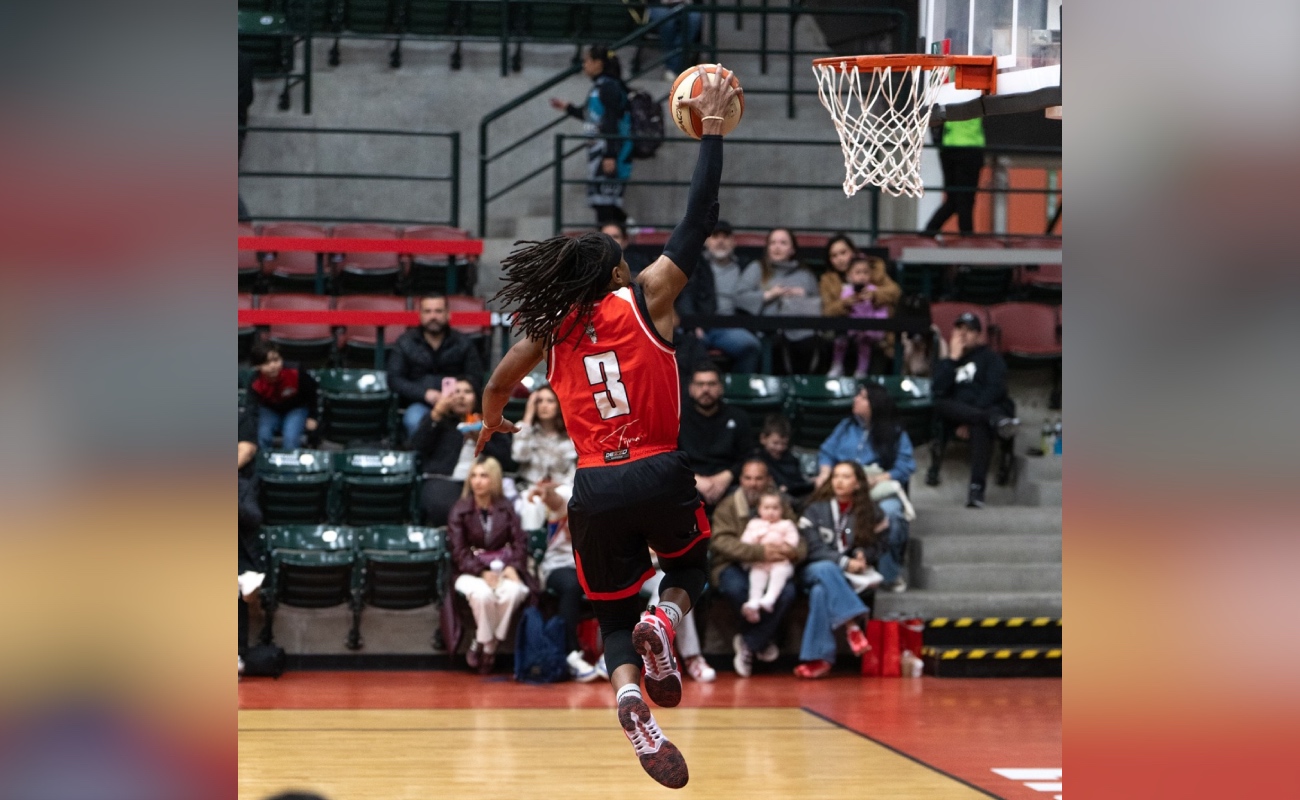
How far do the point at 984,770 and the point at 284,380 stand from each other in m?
5.99

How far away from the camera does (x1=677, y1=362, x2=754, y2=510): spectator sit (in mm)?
10469

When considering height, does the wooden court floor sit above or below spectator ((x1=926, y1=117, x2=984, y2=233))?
below

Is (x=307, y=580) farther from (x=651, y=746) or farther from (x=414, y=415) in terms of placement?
(x=651, y=746)

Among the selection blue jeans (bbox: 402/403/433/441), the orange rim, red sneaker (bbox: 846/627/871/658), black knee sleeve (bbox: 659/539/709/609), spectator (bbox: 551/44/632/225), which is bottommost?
red sneaker (bbox: 846/627/871/658)

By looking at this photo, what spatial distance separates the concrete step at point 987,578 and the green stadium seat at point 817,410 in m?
1.38

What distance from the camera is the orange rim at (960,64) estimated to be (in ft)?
20.9

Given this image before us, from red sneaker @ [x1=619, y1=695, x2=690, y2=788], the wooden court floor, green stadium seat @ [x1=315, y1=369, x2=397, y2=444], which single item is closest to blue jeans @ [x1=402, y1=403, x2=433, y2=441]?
green stadium seat @ [x1=315, y1=369, x2=397, y2=444]

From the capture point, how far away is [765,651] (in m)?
10.1

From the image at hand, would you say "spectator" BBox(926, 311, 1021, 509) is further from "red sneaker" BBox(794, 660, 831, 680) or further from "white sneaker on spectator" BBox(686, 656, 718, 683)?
"white sneaker on spectator" BBox(686, 656, 718, 683)

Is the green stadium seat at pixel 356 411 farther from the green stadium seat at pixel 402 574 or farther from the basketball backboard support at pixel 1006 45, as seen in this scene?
the basketball backboard support at pixel 1006 45

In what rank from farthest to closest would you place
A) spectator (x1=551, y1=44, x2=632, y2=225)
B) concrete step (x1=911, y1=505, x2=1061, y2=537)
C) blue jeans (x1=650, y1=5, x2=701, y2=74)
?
1. blue jeans (x1=650, y1=5, x2=701, y2=74)
2. spectator (x1=551, y1=44, x2=632, y2=225)
3. concrete step (x1=911, y1=505, x2=1061, y2=537)

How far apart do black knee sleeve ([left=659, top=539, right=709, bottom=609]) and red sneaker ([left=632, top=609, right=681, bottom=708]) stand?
20cm

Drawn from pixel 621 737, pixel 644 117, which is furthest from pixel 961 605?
pixel 644 117
